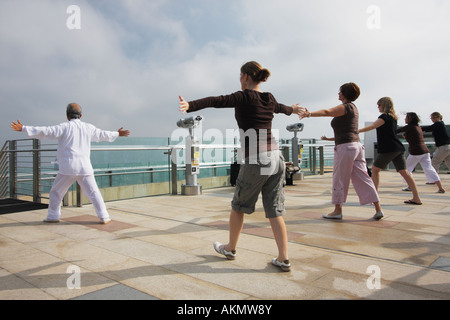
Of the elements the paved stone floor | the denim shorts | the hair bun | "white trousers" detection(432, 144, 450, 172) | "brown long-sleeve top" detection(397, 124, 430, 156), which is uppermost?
the hair bun

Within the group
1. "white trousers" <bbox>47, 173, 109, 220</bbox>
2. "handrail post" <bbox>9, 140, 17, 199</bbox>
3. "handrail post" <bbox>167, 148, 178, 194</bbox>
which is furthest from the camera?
"handrail post" <bbox>167, 148, 178, 194</bbox>

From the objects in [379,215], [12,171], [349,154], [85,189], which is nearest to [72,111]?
[85,189]

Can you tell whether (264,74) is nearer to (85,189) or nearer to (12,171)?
(85,189)

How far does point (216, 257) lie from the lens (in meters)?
2.95

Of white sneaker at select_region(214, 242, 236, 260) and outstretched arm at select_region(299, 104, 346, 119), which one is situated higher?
outstretched arm at select_region(299, 104, 346, 119)

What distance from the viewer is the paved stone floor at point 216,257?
2227 millimetres

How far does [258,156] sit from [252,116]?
0.31 meters

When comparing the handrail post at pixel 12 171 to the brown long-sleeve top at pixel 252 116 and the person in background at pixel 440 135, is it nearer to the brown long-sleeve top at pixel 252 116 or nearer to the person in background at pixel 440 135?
the brown long-sleeve top at pixel 252 116

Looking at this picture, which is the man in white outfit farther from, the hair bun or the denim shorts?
the hair bun

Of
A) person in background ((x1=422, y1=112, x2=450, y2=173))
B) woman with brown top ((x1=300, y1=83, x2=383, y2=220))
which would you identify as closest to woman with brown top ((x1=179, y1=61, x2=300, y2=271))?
woman with brown top ((x1=300, y1=83, x2=383, y2=220))

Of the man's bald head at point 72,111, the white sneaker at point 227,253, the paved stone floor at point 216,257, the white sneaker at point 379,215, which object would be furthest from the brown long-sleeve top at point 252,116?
the man's bald head at point 72,111

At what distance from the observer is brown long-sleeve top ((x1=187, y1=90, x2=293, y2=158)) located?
262 cm
